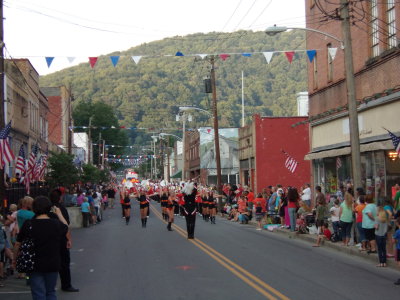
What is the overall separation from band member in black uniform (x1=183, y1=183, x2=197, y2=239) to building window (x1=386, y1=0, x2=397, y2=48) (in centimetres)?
909

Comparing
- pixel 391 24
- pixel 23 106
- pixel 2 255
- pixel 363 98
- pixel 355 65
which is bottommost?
pixel 2 255

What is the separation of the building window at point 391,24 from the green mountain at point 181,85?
173ft

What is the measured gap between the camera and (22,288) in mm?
11977

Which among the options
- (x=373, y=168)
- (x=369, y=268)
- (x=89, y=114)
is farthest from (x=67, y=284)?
(x=89, y=114)

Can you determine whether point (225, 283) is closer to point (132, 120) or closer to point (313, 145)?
point (313, 145)

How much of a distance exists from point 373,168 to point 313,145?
795cm

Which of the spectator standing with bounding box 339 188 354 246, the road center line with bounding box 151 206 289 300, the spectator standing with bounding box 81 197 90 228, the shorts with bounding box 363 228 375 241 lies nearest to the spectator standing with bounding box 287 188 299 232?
the spectator standing with bounding box 339 188 354 246

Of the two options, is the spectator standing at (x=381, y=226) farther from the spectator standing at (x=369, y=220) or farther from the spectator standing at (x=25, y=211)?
the spectator standing at (x=25, y=211)

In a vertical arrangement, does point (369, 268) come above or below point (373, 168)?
below

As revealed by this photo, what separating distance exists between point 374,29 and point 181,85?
193 feet

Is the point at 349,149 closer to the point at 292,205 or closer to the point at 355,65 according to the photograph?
the point at 355,65

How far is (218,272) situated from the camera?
1312cm

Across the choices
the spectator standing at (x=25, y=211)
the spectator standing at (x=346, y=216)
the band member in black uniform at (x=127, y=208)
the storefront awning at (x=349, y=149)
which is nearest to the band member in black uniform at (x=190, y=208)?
the spectator standing at (x=346, y=216)

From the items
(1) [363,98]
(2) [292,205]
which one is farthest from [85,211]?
(1) [363,98]
